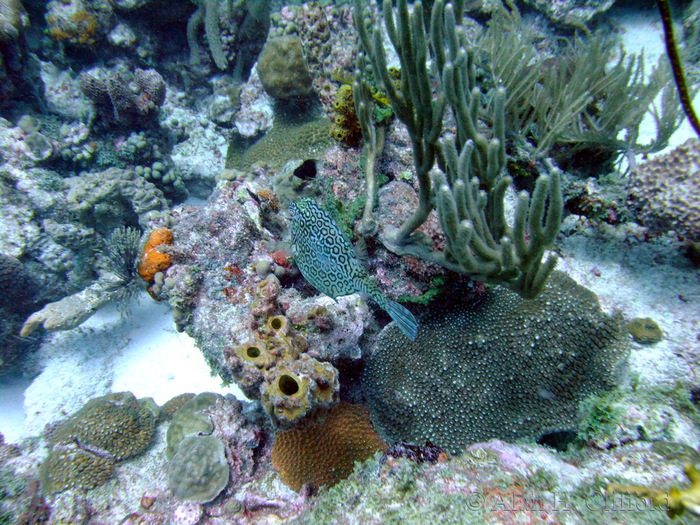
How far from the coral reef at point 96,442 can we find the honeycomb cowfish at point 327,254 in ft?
15.6

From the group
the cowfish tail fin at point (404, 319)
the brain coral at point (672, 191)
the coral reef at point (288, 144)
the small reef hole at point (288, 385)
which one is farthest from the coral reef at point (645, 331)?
the coral reef at point (288, 144)

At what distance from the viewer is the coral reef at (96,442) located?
16.9 feet

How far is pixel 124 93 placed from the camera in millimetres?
8055

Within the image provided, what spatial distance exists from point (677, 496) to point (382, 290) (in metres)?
2.73

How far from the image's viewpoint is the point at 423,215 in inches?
131

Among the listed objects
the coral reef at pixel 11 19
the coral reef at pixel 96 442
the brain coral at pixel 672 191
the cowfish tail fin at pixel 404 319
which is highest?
the coral reef at pixel 11 19

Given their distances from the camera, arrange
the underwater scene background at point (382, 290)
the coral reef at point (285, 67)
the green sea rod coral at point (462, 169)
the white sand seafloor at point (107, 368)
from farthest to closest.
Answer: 1. the white sand seafloor at point (107, 368)
2. the coral reef at point (285, 67)
3. the underwater scene background at point (382, 290)
4. the green sea rod coral at point (462, 169)

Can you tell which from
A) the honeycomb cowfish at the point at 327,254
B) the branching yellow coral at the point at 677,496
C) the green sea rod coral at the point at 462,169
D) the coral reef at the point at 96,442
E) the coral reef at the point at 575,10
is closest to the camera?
the branching yellow coral at the point at 677,496

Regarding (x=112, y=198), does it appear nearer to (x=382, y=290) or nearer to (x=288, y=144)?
(x=288, y=144)

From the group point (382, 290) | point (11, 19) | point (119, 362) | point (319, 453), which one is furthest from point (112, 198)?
point (319, 453)

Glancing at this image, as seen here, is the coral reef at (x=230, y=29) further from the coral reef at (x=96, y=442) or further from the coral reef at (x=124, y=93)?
the coral reef at (x=96, y=442)

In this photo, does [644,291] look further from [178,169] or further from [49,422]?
[49,422]

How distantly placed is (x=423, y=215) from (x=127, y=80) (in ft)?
28.9

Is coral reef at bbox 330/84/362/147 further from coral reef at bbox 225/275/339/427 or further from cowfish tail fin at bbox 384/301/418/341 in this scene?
cowfish tail fin at bbox 384/301/418/341
